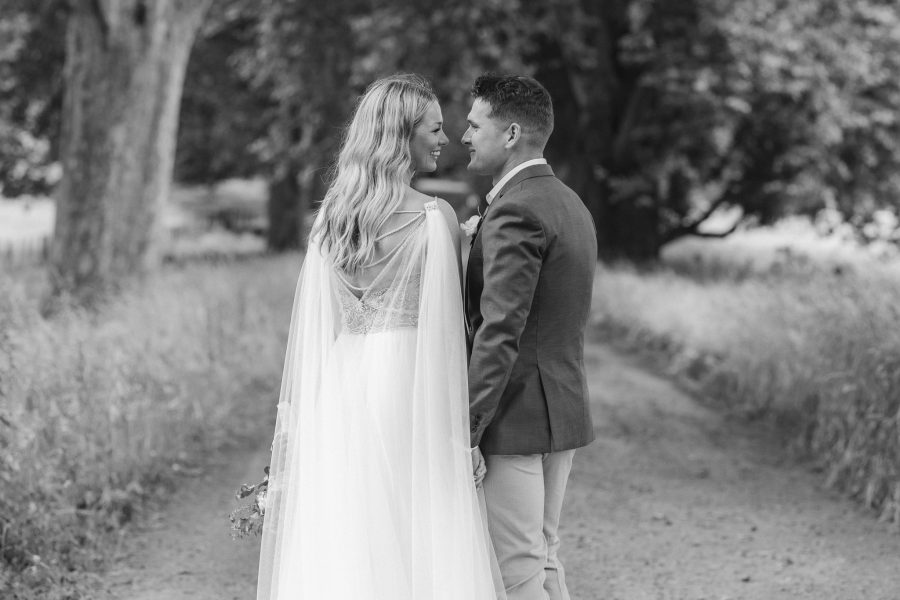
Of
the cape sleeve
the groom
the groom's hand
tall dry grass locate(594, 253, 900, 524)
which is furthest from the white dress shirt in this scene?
tall dry grass locate(594, 253, 900, 524)

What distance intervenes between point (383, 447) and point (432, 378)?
322 mm

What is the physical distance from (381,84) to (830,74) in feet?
44.2

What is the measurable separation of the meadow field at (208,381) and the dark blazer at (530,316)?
95.4 inches

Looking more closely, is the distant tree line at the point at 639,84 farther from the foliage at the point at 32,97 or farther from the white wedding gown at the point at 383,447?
the white wedding gown at the point at 383,447

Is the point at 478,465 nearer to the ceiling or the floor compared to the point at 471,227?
nearer to the floor

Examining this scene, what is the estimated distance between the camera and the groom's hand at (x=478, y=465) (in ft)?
12.4

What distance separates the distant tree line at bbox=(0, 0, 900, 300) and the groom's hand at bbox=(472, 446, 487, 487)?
29.4 ft

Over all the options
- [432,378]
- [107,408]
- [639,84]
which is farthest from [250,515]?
[639,84]

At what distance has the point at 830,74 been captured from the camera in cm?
1575

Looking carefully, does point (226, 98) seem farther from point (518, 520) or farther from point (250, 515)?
point (518, 520)

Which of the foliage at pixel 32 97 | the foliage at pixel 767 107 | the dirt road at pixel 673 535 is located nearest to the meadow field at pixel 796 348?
the dirt road at pixel 673 535

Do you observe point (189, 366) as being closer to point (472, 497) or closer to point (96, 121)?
point (96, 121)

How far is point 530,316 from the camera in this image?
12.3 feet

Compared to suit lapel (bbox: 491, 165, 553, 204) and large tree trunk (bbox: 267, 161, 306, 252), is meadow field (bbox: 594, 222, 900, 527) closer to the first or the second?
suit lapel (bbox: 491, 165, 553, 204)
